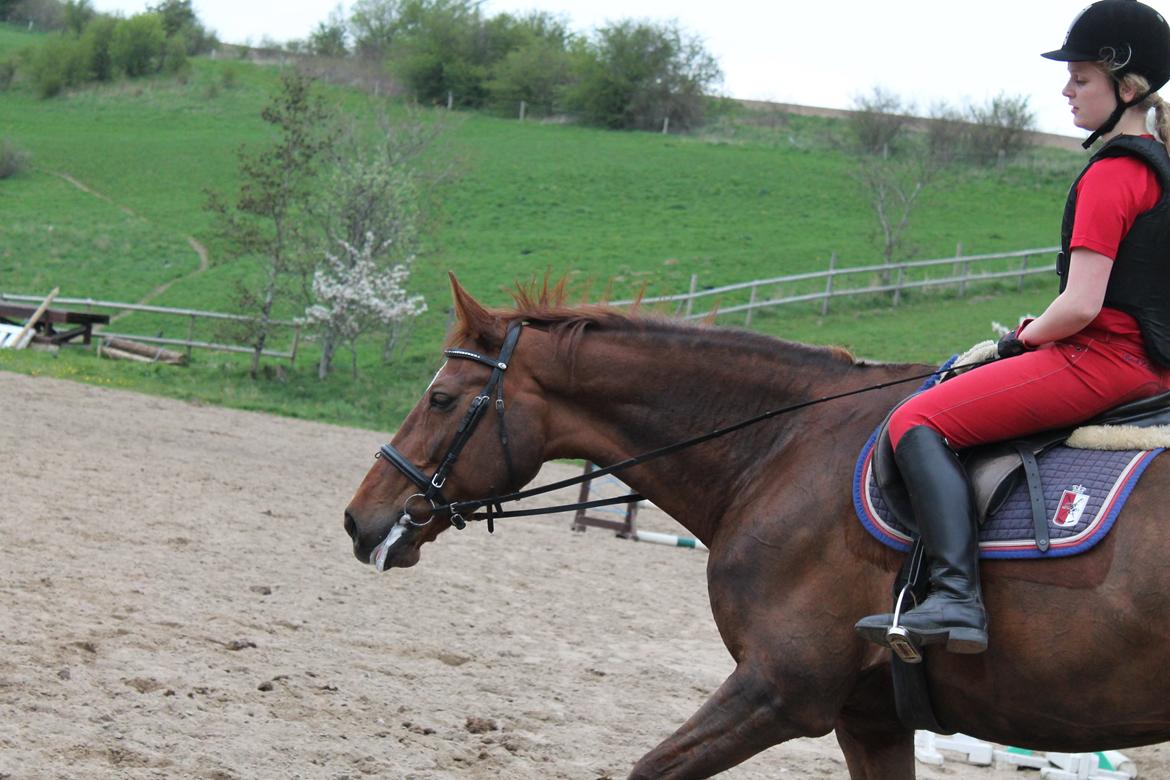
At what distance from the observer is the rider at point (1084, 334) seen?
3504mm

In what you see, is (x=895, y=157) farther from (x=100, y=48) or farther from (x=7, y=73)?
(x=7, y=73)

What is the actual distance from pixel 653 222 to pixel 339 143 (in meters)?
17.2

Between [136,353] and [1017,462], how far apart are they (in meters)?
23.4

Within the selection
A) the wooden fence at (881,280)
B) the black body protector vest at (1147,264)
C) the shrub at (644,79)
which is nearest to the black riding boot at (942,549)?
the black body protector vest at (1147,264)

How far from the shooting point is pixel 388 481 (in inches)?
171

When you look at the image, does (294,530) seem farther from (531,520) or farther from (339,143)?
(339,143)

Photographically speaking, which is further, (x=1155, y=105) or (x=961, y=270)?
(x=961, y=270)

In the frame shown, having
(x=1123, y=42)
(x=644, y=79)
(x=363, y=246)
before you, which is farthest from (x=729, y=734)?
(x=644, y=79)

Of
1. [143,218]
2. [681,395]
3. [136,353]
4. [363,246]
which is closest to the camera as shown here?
[681,395]

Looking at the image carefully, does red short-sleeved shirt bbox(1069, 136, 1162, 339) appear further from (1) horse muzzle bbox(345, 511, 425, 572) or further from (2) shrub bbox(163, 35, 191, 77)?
(2) shrub bbox(163, 35, 191, 77)

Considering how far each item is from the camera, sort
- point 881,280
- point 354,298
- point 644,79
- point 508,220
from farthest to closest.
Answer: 1. point 644,79
2. point 508,220
3. point 881,280
4. point 354,298

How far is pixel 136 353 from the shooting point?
24234 millimetres

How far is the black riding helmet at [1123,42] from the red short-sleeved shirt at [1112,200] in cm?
27

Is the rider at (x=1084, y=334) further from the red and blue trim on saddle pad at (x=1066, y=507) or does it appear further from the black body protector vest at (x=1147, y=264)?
the red and blue trim on saddle pad at (x=1066, y=507)
